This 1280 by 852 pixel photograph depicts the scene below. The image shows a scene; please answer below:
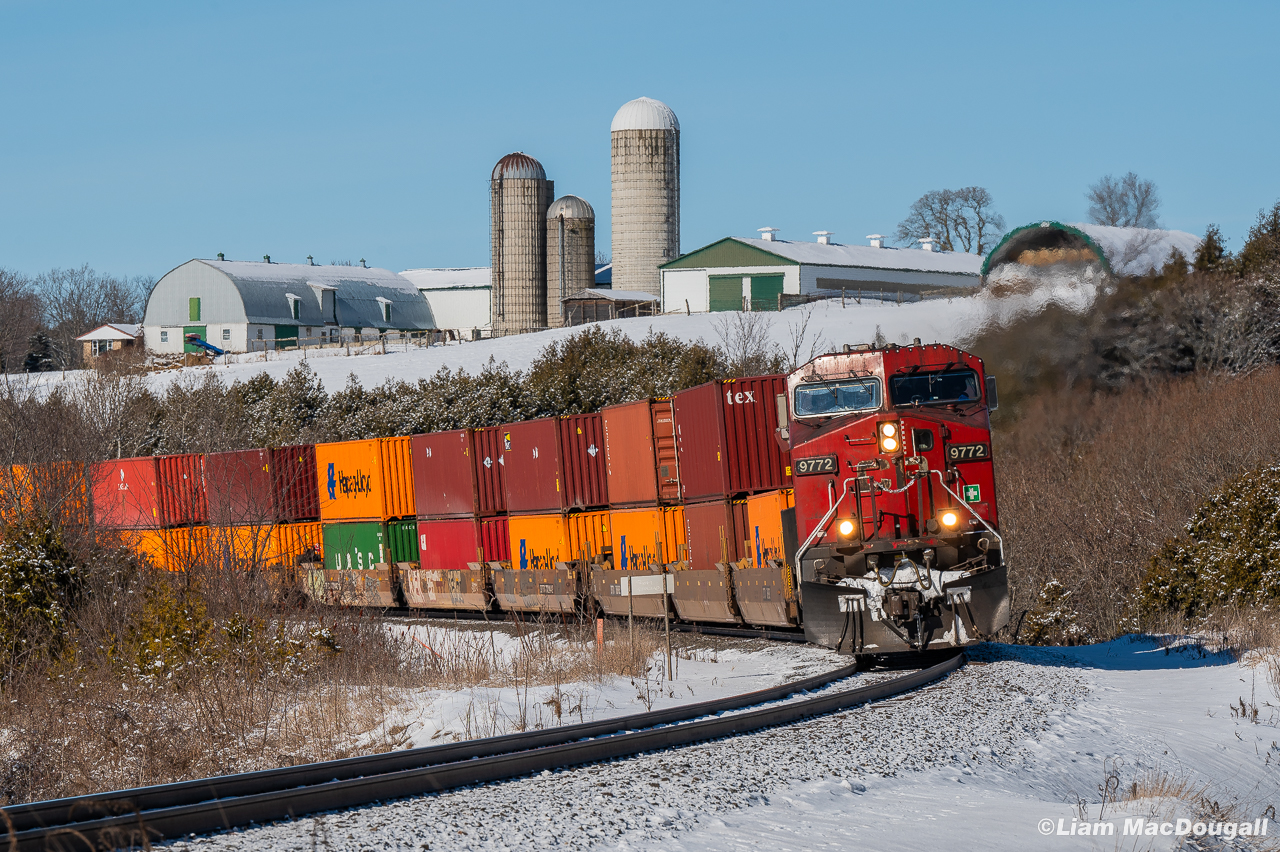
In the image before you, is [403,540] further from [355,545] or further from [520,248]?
[520,248]

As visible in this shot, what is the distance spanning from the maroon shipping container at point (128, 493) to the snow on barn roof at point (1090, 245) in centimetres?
2023

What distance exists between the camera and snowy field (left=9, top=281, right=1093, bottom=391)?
49.3 m

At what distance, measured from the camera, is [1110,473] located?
99.8 feet

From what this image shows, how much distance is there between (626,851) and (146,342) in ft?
296

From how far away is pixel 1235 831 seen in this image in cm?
785

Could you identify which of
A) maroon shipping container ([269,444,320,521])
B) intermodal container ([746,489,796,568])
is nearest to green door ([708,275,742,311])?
maroon shipping container ([269,444,320,521])

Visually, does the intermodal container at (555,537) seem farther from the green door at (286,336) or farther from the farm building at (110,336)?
the farm building at (110,336)

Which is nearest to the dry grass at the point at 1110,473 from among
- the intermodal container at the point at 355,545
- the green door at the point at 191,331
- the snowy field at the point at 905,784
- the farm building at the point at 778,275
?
the intermodal container at the point at 355,545

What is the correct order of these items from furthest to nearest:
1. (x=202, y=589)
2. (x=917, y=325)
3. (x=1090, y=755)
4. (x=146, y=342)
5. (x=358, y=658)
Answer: (x=146, y=342) → (x=917, y=325) → (x=202, y=589) → (x=358, y=658) → (x=1090, y=755)

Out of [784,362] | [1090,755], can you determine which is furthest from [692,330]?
[1090,755]

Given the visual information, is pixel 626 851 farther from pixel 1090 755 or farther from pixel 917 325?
pixel 917 325

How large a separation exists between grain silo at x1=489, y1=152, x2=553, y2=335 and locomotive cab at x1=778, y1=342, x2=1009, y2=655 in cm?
6222

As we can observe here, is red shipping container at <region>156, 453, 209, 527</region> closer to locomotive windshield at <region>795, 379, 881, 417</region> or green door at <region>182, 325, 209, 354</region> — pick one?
locomotive windshield at <region>795, 379, 881, 417</region>

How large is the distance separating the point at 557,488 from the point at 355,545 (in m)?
7.19
